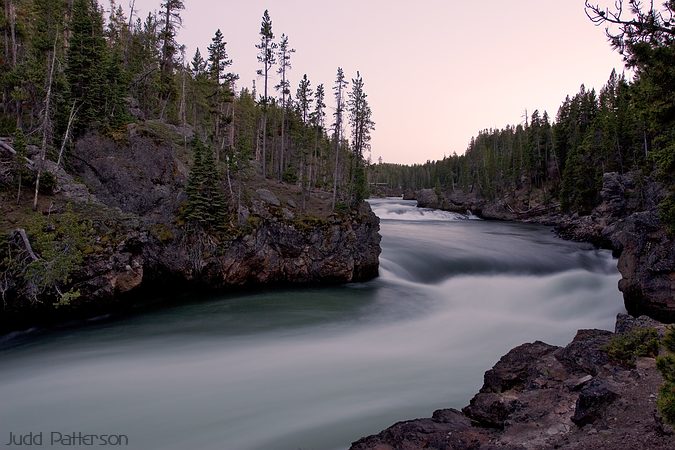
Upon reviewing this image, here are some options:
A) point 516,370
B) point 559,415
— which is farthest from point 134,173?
point 559,415

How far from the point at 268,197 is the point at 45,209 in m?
11.0

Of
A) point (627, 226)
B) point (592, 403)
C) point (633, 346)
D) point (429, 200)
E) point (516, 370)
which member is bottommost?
point (516, 370)

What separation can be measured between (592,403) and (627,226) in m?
14.9

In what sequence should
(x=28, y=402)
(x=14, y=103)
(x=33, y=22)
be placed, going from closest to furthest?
1. (x=28, y=402)
2. (x=14, y=103)
3. (x=33, y=22)

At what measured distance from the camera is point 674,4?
21.2 feet

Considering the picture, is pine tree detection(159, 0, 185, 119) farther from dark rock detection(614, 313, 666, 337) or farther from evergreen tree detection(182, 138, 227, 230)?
dark rock detection(614, 313, 666, 337)

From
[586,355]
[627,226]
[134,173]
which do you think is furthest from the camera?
[134,173]

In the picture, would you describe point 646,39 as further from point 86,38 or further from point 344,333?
point 86,38

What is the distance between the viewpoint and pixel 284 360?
13.4m

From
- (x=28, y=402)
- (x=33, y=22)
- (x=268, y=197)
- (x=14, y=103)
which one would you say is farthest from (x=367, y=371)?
(x=33, y=22)

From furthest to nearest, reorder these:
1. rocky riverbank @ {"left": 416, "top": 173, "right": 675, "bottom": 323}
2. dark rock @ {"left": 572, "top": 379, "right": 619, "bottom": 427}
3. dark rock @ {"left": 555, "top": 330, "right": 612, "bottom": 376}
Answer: rocky riverbank @ {"left": 416, "top": 173, "right": 675, "bottom": 323}, dark rock @ {"left": 555, "top": 330, "right": 612, "bottom": 376}, dark rock @ {"left": 572, "top": 379, "right": 619, "bottom": 427}

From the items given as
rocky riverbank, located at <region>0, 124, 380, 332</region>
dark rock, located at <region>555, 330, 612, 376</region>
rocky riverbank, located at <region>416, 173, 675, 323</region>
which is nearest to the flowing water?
rocky riverbank, located at <region>0, 124, 380, 332</region>

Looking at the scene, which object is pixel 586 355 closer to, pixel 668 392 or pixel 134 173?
pixel 668 392

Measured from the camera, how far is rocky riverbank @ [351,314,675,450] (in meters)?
5.77
